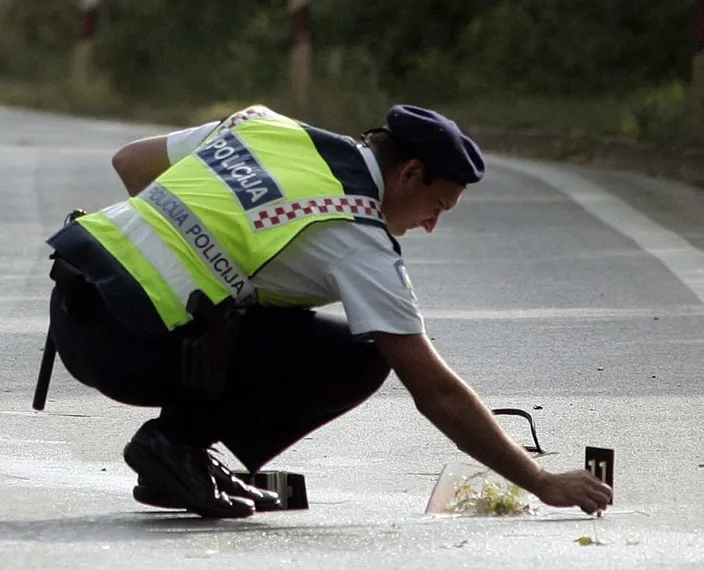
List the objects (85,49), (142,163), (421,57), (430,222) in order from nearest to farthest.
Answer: (430,222) < (142,163) < (421,57) < (85,49)

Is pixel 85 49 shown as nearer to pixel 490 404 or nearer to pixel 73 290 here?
pixel 490 404

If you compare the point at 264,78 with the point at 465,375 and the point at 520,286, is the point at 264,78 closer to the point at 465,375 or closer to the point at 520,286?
the point at 520,286

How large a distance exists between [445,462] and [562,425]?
69 cm

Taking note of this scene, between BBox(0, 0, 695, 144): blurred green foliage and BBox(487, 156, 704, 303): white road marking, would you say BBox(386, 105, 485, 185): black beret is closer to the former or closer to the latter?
BBox(487, 156, 704, 303): white road marking

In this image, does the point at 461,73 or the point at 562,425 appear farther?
the point at 461,73

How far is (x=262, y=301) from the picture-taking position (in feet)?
17.8

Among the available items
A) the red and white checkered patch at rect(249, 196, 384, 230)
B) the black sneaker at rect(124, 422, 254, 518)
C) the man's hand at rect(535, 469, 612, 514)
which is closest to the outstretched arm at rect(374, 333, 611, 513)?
the man's hand at rect(535, 469, 612, 514)

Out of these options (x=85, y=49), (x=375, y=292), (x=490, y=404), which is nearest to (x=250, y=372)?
(x=375, y=292)

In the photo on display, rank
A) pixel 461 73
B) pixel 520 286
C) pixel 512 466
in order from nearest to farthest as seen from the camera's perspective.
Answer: pixel 512 466, pixel 520 286, pixel 461 73

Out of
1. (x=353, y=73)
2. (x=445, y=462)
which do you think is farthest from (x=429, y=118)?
(x=353, y=73)

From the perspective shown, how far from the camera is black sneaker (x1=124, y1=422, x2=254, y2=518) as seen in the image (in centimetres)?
546

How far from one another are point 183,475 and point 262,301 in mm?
480

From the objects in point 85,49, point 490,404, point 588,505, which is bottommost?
point 85,49

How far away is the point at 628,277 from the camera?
36.3ft
